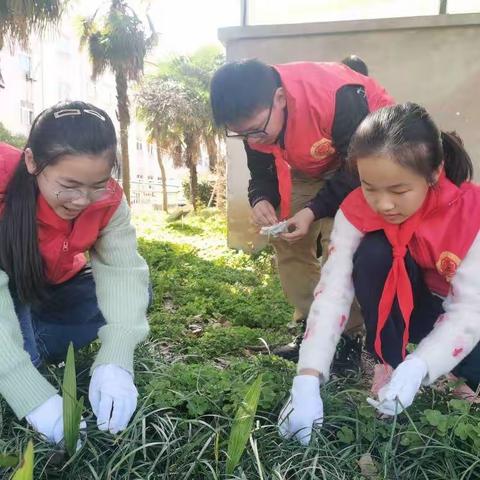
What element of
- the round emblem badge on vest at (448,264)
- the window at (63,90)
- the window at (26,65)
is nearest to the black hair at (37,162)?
the round emblem badge on vest at (448,264)

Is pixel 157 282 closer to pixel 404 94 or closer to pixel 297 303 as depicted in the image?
pixel 297 303

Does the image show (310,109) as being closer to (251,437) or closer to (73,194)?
(73,194)

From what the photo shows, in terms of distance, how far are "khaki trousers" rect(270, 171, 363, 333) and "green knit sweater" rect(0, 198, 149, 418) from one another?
91cm

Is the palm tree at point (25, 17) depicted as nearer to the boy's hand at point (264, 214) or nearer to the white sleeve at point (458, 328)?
the boy's hand at point (264, 214)

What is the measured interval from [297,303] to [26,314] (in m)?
1.21

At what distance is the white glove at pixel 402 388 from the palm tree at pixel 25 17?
5.96m

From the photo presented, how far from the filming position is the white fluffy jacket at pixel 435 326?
146 centimetres

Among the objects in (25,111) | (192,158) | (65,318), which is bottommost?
(192,158)

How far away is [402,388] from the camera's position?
1.38 meters

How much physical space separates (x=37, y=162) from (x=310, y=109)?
1.02 meters

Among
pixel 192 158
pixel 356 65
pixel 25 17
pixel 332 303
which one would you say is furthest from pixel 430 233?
pixel 192 158

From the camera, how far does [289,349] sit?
7.79ft

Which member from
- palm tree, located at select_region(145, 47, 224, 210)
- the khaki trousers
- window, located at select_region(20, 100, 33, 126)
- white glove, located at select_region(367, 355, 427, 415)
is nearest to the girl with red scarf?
white glove, located at select_region(367, 355, 427, 415)

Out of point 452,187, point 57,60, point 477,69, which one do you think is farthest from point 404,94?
point 57,60
